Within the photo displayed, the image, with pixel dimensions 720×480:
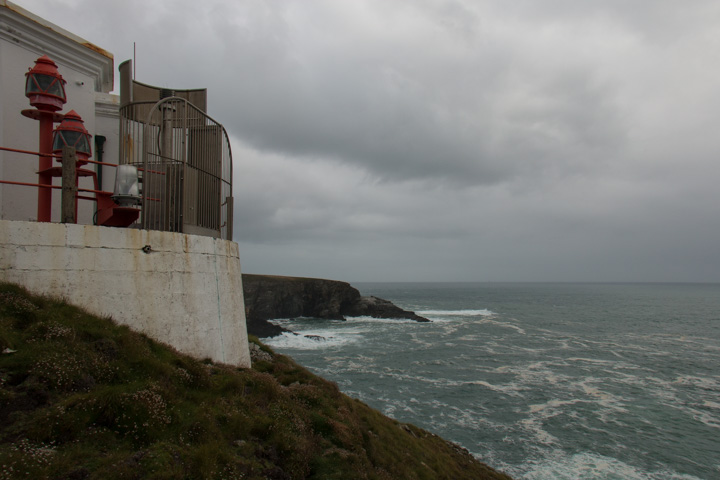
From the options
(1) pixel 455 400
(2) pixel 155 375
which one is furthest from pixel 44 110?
(1) pixel 455 400

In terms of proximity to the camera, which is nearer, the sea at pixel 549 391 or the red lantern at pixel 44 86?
the red lantern at pixel 44 86

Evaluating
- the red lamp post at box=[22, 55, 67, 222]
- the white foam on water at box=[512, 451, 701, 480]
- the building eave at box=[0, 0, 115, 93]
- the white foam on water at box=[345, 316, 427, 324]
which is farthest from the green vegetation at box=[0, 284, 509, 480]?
the white foam on water at box=[345, 316, 427, 324]

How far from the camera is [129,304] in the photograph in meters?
7.30

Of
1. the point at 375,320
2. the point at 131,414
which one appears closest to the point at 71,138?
the point at 131,414

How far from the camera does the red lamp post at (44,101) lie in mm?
7547

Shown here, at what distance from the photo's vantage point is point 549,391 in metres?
31.3

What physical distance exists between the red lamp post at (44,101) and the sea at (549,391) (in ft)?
66.2

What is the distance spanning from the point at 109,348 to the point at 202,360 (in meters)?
2.33

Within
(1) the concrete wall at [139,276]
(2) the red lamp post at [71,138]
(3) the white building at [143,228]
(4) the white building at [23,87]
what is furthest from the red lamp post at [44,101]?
(4) the white building at [23,87]

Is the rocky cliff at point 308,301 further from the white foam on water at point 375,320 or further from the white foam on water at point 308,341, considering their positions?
the white foam on water at point 308,341

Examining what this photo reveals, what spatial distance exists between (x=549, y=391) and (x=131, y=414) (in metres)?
32.8

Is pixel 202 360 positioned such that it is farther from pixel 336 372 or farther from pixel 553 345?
pixel 553 345

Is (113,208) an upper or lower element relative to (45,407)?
upper

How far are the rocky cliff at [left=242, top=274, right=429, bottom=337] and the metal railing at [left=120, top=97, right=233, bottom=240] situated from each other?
6834 cm
